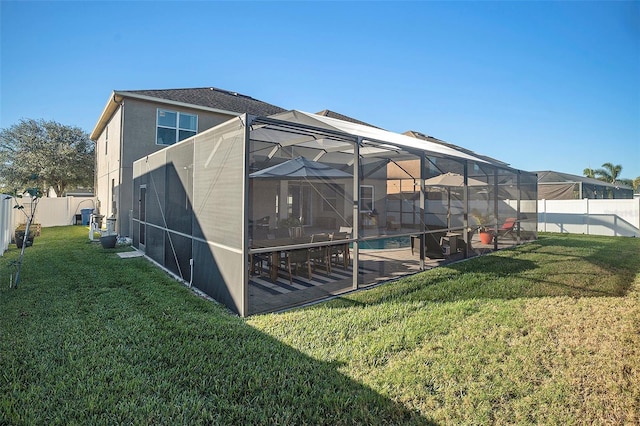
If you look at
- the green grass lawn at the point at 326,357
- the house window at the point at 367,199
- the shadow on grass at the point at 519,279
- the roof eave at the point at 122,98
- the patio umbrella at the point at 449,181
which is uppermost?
the roof eave at the point at 122,98

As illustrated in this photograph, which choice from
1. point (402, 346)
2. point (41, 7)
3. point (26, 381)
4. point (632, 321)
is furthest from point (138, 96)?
point (632, 321)

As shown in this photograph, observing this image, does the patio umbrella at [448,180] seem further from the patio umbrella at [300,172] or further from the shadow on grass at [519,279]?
the patio umbrella at [300,172]

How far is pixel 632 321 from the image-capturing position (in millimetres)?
4387

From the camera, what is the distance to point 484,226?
9.63 m

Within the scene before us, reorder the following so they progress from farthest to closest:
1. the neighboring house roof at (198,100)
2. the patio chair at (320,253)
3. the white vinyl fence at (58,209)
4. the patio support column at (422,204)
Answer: the white vinyl fence at (58,209)
the neighboring house roof at (198,100)
the patio support column at (422,204)
the patio chair at (320,253)

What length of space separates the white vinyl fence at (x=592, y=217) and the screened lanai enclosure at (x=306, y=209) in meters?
6.42

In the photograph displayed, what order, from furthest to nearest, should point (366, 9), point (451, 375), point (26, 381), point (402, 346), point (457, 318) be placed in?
point (366, 9) < point (457, 318) < point (402, 346) < point (451, 375) < point (26, 381)

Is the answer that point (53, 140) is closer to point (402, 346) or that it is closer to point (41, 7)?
point (41, 7)

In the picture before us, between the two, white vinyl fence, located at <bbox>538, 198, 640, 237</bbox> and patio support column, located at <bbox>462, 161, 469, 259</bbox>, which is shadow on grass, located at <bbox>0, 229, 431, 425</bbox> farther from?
white vinyl fence, located at <bbox>538, 198, 640, 237</bbox>

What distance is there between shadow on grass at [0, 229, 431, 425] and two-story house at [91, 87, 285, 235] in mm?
7599

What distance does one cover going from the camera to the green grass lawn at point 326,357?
2.46 metres

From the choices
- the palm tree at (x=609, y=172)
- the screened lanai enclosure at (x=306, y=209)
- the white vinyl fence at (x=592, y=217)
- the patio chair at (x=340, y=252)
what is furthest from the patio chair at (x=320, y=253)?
the palm tree at (x=609, y=172)

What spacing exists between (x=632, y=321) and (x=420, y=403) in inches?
153

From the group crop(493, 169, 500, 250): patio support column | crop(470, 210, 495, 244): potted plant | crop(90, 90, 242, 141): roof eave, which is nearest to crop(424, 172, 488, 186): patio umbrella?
crop(470, 210, 495, 244): potted plant
